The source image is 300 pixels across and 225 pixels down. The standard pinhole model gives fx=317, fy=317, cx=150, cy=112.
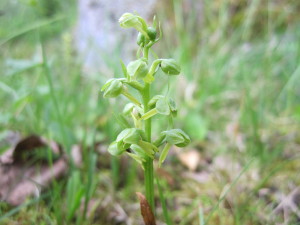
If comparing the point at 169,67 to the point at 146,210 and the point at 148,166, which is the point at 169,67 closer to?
the point at 148,166

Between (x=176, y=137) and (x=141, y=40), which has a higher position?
(x=141, y=40)

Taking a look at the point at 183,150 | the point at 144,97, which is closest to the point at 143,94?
the point at 144,97

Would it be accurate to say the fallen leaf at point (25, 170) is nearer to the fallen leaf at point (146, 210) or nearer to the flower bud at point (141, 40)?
the fallen leaf at point (146, 210)

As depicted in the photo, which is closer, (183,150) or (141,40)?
(141,40)

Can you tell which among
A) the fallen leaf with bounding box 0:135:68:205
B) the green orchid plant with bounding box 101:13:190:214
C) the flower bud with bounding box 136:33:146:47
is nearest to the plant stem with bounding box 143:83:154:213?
the green orchid plant with bounding box 101:13:190:214

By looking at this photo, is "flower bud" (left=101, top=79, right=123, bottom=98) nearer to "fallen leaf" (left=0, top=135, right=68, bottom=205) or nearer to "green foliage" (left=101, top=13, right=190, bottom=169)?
"green foliage" (left=101, top=13, right=190, bottom=169)

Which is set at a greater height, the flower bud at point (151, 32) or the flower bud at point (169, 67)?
the flower bud at point (151, 32)

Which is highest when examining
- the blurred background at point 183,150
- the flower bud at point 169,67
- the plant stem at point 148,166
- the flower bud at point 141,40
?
the flower bud at point 141,40

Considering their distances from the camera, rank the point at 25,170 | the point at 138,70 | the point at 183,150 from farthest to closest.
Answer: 1. the point at 183,150
2. the point at 25,170
3. the point at 138,70

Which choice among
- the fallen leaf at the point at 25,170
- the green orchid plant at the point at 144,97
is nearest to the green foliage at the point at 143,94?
the green orchid plant at the point at 144,97

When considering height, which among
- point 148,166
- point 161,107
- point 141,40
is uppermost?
point 141,40

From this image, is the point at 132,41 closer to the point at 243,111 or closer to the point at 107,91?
the point at 243,111
